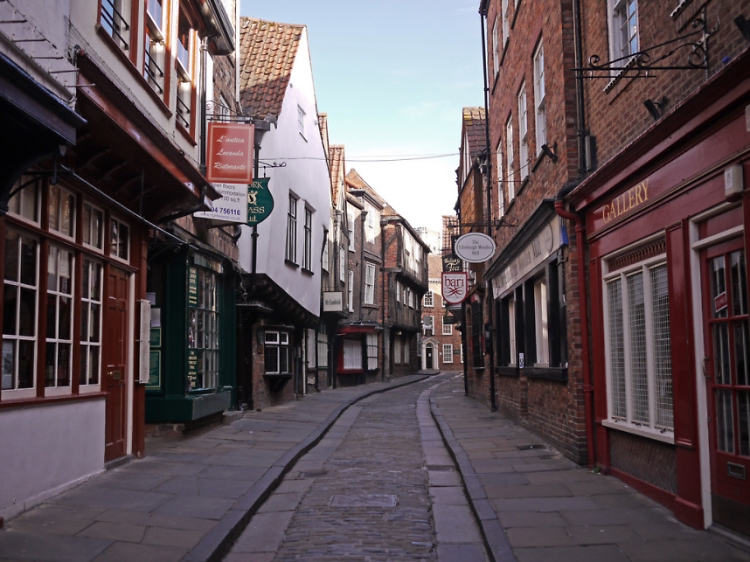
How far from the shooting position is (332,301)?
2514 centimetres

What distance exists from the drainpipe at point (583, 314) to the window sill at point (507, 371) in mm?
5377

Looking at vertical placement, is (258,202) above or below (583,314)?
above

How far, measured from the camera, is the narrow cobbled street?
5570 millimetres

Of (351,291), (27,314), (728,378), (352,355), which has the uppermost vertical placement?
(351,291)

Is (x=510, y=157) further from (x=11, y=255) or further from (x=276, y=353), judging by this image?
(x=11, y=255)

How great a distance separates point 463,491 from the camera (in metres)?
7.90

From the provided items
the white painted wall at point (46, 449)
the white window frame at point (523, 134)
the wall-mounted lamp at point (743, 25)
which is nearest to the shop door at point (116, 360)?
the white painted wall at point (46, 449)

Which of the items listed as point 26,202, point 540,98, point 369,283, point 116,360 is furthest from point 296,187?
point 369,283

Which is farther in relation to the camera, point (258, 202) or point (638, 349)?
point (258, 202)

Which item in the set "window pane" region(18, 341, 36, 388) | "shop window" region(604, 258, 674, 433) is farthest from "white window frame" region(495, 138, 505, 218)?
"window pane" region(18, 341, 36, 388)

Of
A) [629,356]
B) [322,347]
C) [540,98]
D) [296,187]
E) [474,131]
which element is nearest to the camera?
[629,356]

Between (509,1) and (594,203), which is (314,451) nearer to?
(594,203)

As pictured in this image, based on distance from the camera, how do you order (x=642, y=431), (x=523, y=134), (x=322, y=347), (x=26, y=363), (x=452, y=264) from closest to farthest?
(x=26, y=363) → (x=642, y=431) → (x=523, y=134) → (x=322, y=347) → (x=452, y=264)

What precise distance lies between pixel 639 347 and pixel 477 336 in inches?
581
